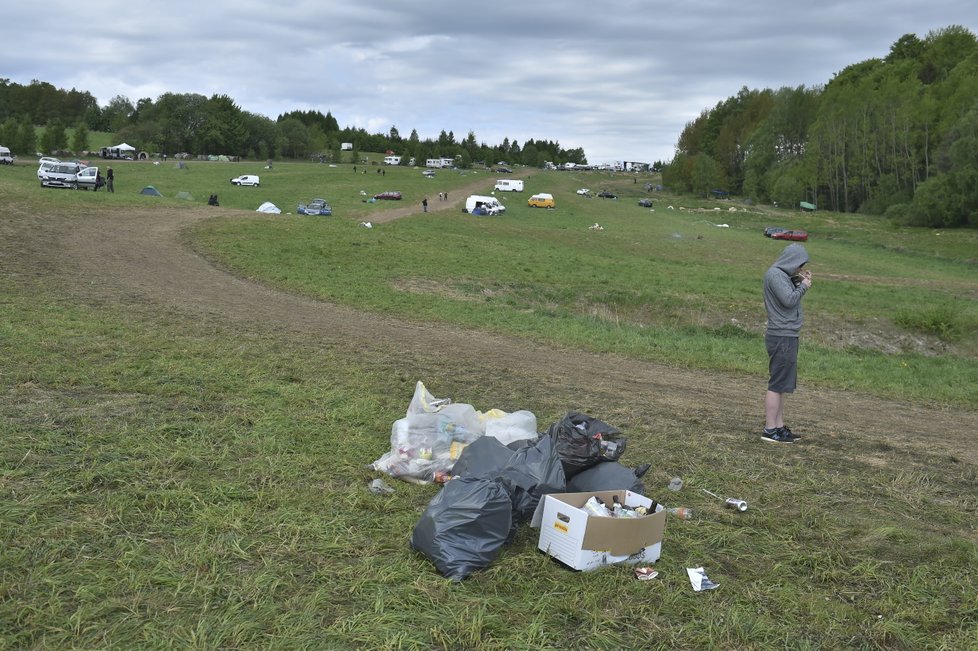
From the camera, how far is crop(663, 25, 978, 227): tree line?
6506 centimetres

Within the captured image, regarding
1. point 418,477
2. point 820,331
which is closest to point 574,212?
point 820,331

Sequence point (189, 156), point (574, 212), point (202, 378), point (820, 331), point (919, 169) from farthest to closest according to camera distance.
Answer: point (189, 156)
point (919, 169)
point (574, 212)
point (820, 331)
point (202, 378)

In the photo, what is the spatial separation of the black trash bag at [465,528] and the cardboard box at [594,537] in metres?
0.27

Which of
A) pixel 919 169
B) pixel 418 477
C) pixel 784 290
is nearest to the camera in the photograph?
pixel 418 477

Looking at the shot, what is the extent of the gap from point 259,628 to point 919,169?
9150 centimetres

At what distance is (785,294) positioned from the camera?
25.2 ft

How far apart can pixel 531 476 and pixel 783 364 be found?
12.1 ft

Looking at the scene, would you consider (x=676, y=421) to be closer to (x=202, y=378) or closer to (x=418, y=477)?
(x=418, y=477)

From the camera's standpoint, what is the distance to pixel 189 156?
104 metres

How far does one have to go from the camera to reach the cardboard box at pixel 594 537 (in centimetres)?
461

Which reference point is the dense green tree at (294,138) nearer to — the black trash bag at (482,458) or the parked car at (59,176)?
the parked car at (59,176)

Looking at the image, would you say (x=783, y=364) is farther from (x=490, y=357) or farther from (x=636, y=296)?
(x=636, y=296)

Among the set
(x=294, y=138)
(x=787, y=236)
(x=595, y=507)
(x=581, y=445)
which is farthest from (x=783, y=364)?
(x=294, y=138)

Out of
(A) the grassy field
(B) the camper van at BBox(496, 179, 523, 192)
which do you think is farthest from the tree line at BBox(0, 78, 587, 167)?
(A) the grassy field
